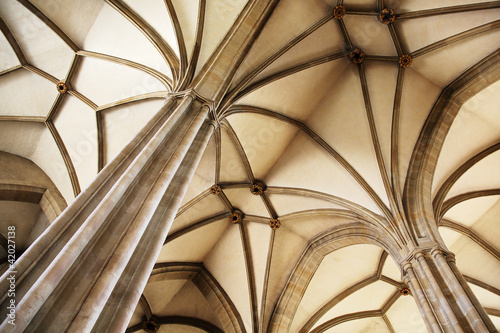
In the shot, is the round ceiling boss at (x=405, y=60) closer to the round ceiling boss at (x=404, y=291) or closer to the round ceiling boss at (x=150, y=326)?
the round ceiling boss at (x=404, y=291)

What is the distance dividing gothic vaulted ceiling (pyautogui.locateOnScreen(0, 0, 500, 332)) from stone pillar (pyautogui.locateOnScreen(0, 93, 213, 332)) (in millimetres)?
2835

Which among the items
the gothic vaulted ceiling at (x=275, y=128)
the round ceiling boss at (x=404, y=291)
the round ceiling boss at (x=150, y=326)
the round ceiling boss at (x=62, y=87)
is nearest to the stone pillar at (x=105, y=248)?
the gothic vaulted ceiling at (x=275, y=128)

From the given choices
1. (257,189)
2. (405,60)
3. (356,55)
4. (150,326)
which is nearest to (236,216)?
(257,189)

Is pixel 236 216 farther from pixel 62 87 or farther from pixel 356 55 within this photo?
pixel 62 87

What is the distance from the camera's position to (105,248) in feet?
11.1

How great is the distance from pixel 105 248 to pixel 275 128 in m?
7.94

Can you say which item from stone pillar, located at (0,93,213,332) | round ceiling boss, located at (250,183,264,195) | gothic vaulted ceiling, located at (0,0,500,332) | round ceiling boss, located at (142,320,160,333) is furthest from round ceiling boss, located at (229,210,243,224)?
stone pillar, located at (0,93,213,332)

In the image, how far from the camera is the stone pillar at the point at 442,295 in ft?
18.7

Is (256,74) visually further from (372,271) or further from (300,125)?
(372,271)

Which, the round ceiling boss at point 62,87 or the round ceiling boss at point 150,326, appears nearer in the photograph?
the round ceiling boss at point 62,87

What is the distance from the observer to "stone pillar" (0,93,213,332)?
271 centimetres

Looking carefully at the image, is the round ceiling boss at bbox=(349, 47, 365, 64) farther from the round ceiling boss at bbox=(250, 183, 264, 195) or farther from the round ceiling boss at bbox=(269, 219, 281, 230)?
the round ceiling boss at bbox=(269, 219, 281, 230)

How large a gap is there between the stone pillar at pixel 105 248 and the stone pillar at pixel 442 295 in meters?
4.70

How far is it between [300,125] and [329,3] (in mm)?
3363
